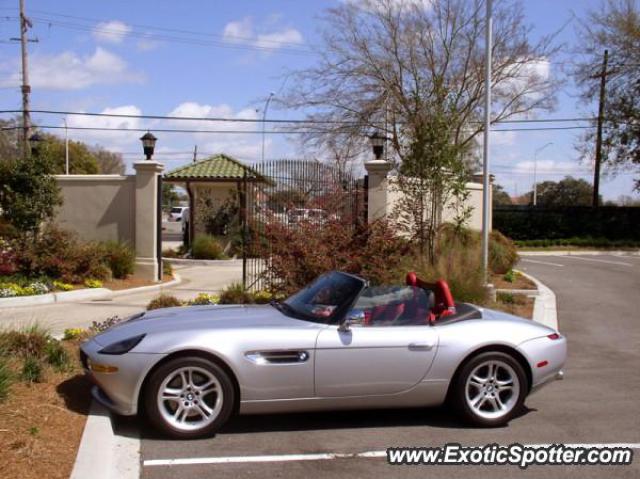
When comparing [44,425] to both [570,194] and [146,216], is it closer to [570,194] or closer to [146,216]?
[146,216]

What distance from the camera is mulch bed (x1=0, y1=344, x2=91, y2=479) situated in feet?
13.6

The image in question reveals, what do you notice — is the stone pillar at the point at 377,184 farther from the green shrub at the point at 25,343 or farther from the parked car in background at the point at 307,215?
the green shrub at the point at 25,343

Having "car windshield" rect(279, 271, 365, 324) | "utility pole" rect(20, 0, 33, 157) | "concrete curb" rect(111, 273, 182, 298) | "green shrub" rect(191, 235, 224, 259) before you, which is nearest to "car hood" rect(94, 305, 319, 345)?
"car windshield" rect(279, 271, 365, 324)

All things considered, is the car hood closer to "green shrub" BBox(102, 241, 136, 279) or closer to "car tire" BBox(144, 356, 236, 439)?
"car tire" BBox(144, 356, 236, 439)

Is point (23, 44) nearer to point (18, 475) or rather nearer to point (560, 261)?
point (560, 261)

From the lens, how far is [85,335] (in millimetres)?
7738

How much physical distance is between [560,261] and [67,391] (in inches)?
852

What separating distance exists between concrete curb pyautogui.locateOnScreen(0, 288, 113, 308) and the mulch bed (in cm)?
589

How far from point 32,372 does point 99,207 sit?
10045 millimetres

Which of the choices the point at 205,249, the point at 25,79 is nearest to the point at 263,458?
the point at 205,249

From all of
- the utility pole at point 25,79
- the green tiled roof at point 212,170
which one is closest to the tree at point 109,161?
the utility pole at point 25,79

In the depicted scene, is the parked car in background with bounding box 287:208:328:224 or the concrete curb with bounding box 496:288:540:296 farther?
the concrete curb with bounding box 496:288:540:296

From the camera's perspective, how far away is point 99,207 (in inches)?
607

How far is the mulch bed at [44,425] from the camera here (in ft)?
13.6
